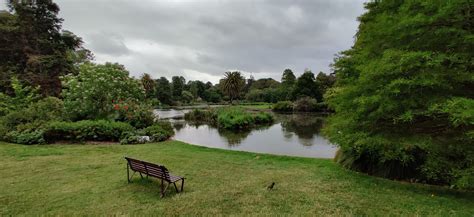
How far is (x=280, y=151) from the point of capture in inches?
433

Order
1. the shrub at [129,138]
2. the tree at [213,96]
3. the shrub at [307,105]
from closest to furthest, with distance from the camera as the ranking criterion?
the shrub at [129,138] < the shrub at [307,105] < the tree at [213,96]

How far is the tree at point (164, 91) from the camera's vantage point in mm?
56625

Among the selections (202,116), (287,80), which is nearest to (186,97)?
(287,80)

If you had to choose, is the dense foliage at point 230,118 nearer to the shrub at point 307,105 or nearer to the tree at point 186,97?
the shrub at point 307,105

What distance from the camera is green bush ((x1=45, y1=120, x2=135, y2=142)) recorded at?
34.8ft

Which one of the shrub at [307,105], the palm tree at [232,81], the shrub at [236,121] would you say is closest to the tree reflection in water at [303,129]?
the shrub at [236,121]

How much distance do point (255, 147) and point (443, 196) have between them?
7805 mm

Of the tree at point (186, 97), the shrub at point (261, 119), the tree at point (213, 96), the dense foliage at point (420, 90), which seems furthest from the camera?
the tree at point (213, 96)

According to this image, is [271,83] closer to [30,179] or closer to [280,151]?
[280,151]

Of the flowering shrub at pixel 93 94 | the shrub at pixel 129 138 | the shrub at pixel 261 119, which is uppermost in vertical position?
the flowering shrub at pixel 93 94

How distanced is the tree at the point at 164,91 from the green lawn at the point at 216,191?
4995cm

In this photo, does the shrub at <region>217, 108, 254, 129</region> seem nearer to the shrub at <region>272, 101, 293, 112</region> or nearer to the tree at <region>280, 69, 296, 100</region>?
the shrub at <region>272, 101, 293, 112</region>

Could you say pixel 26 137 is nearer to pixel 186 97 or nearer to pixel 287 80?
pixel 287 80

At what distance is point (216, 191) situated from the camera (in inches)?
199
